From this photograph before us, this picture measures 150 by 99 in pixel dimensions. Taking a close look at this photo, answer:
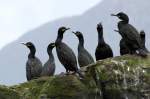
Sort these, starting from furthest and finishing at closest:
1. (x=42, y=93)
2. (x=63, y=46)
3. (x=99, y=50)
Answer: (x=99, y=50), (x=63, y=46), (x=42, y=93)

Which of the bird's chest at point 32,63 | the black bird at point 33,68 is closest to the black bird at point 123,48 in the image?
the black bird at point 33,68

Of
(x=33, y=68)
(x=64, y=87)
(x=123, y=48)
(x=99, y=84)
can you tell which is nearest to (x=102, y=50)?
(x=123, y=48)

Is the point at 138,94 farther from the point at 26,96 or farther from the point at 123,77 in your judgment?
the point at 26,96

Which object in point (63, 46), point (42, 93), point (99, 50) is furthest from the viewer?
point (99, 50)

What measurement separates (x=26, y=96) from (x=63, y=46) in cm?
284

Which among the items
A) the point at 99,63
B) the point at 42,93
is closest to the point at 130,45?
the point at 99,63

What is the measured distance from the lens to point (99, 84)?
92.1 ft

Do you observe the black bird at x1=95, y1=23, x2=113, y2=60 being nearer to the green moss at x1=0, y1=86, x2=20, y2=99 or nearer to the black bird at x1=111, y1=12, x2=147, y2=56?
the black bird at x1=111, y1=12, x2=147, y2=56

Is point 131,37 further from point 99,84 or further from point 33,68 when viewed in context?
point 33,68

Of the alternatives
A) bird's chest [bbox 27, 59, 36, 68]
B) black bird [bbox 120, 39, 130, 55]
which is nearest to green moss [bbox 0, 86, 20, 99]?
bird's chest [bbox 27, 59, 36, 68]

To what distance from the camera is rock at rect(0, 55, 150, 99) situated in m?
27.3

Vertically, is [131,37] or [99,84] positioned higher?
[131,37]

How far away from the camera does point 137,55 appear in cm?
2944

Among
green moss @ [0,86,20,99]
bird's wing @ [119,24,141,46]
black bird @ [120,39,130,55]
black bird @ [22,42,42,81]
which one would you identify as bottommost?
green moss @ [0,86,20,99]
